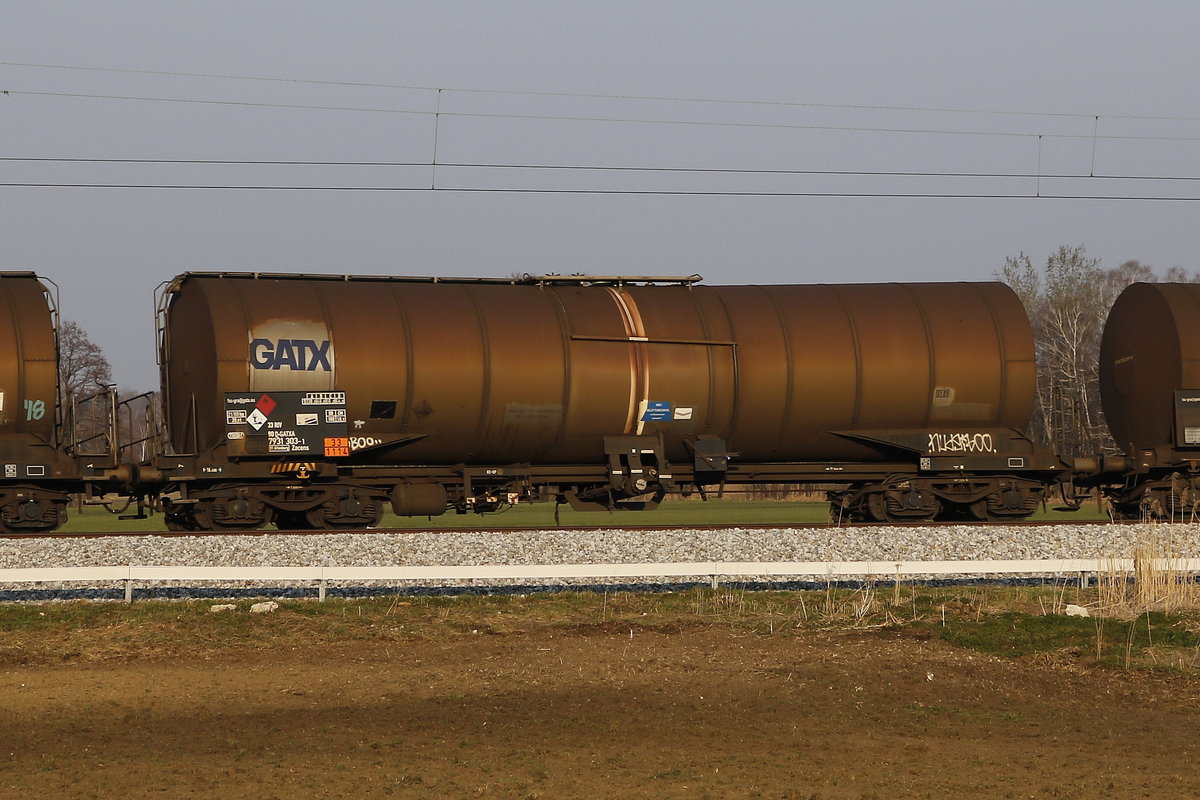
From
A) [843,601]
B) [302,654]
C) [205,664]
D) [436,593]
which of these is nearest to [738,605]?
[843,601]

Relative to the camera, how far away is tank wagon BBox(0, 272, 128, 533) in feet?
59.9

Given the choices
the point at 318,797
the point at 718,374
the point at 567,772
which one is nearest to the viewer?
the point at 318,797

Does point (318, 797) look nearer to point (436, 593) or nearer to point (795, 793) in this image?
point (795, 793)

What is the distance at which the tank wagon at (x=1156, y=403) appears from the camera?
2105 centimetres

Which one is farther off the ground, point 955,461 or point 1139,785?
point 955,461

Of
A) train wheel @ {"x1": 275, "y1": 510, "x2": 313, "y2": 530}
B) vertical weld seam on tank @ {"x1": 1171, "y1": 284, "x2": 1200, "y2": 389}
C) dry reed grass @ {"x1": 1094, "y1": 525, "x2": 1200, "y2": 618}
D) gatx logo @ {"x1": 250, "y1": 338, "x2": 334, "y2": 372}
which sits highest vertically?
vertical weld seam on tank @ {"x1": 1171, "y1": 284, "x2": 1200, "y2": 389}

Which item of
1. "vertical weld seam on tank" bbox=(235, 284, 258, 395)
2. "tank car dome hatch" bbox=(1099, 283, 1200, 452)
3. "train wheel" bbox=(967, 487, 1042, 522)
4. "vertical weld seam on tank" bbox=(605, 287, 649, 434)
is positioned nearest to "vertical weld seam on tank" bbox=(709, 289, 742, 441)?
"vertical weld seam on tank" bbox=(605, 287, 649, 434)

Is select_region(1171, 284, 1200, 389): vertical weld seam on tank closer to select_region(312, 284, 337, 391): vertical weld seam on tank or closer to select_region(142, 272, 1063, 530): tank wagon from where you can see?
select_region(142, 272, 1063, 530): tank wagon

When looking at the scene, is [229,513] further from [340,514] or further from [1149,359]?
[1149,359]

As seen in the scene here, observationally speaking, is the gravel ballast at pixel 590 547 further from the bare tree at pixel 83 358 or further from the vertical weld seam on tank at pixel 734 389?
the bare tree at pixel 83 358

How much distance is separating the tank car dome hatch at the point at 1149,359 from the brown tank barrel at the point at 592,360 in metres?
2.61

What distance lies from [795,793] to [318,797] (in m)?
2.60

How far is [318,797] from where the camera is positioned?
6676 mm

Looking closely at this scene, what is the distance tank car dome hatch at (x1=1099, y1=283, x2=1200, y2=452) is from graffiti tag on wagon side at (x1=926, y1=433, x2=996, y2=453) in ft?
11.1
